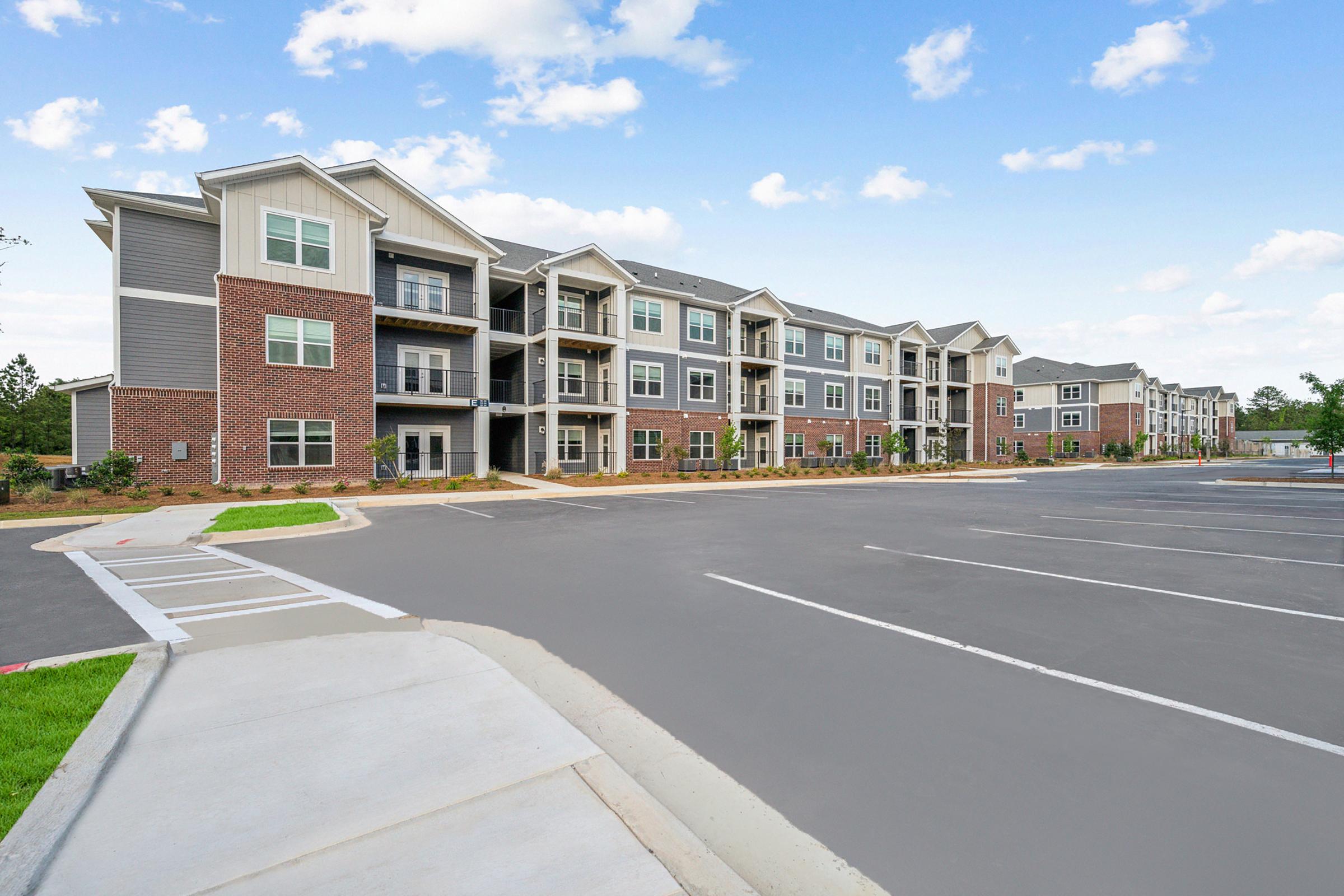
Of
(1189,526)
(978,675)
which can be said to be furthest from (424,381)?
(1189,526)

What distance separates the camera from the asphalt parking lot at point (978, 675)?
8.48ft

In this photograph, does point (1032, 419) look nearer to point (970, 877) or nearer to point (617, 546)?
point (617, 546)

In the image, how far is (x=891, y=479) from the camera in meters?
32.1

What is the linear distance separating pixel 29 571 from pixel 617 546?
25.8ft

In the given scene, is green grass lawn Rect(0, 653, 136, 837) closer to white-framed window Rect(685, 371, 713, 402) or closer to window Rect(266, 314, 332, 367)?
window Rect(266, 314, 332, 367)

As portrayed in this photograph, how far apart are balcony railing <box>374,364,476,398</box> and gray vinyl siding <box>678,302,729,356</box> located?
11798 millimetres

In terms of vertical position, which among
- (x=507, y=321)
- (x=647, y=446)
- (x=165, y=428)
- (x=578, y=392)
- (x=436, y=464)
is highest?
(x=507, y=321)

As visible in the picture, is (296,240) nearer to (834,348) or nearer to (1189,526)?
(1189,526)

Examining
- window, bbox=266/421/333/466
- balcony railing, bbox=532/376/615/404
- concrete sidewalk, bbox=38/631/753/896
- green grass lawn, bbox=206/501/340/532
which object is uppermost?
balcony railing, bbox=532/376/615/404

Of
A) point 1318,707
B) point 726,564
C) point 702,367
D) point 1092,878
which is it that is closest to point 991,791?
point 1092,878

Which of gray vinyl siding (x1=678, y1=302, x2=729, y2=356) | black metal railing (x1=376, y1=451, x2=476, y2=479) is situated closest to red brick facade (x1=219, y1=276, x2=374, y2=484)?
black metal railing (x1=376, y1=451, x2=476, y2=479)

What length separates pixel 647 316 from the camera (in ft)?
99.2

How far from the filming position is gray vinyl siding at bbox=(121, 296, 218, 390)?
61.5ft

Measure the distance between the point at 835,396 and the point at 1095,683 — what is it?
3633 centimetres
